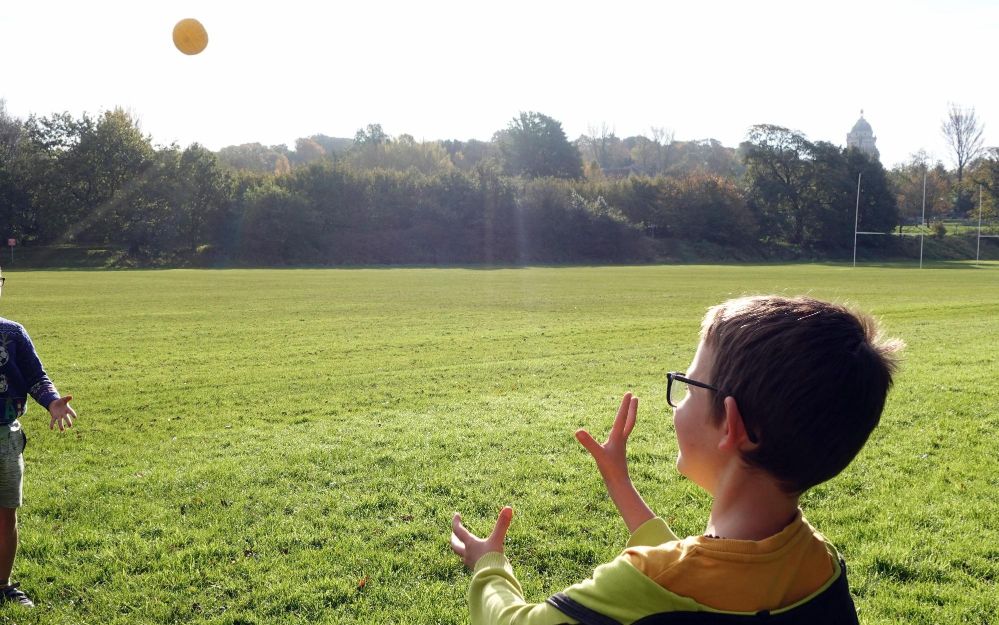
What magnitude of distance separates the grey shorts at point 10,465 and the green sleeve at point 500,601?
3.47 meters

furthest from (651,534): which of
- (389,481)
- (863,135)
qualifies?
(863,135)

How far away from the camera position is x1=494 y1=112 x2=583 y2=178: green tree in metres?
104

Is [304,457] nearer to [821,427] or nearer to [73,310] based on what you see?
[821,427]

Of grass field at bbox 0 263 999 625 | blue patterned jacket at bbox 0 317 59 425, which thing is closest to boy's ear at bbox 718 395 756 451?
grass field at bbox 0 263 999 625

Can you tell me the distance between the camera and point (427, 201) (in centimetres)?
7950

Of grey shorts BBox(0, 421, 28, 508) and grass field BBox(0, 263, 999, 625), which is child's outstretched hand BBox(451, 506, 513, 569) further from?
grey shorts BBox(0, 421, 28, 508)

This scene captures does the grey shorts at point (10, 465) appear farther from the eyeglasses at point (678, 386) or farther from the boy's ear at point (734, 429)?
the boy's ear at point (734, 429)

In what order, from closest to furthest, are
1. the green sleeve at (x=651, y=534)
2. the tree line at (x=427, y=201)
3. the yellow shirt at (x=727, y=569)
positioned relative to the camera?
the yellow shirt at (x=727, y=569) < the green sleeve at (x=651, y=534) < the tree line at (x=427, y=201)

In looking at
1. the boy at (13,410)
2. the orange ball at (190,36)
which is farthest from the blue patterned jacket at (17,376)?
the orange ball at (190,36)

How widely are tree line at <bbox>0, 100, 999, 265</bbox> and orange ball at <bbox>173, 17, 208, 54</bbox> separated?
53.5m

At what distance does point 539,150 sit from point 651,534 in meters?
105

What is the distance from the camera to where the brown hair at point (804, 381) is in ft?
4.81

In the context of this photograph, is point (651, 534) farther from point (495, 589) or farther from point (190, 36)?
point (190, 36)

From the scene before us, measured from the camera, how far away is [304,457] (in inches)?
282
